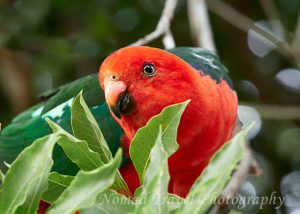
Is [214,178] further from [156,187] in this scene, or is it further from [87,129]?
[87,129]

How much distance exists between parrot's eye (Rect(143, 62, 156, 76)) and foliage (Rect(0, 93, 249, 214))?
57 centimetres

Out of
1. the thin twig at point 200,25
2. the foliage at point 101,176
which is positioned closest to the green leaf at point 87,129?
the foliage at point 101,176

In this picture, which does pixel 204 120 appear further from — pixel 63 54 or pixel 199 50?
pixel 63 54

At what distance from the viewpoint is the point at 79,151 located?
39.1 inches

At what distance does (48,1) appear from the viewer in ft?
10.8

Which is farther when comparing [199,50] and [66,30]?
Result: [66,30]

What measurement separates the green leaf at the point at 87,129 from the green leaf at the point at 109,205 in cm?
19

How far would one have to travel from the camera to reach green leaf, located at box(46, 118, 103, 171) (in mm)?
976

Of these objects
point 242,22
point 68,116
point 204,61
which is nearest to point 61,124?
point 68,116

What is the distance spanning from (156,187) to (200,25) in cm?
179

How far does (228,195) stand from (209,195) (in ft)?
3.20

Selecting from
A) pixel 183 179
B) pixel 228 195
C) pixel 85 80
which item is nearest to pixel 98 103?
pixel 85 80

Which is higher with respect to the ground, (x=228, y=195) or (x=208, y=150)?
(x=208, y=150)

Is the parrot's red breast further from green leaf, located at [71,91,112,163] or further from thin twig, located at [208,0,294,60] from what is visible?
thin twig, located at [208,0,294,60]
